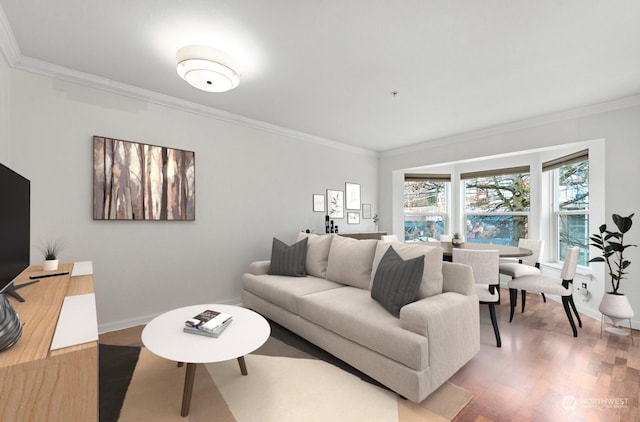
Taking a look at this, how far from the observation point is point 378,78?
2.74 meters

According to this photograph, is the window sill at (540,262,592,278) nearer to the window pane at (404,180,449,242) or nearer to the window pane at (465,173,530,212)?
the window pane at (465,173,530,212)

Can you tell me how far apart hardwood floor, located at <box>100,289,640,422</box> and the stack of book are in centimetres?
123

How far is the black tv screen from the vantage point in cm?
128

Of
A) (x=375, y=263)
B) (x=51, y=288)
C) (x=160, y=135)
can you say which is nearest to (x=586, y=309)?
(x=375, y=263)

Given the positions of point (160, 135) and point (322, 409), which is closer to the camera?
point (322, 409)

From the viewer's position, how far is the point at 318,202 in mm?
4781

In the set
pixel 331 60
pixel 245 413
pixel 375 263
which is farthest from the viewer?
pixel 375 263

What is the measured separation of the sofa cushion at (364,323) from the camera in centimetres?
173

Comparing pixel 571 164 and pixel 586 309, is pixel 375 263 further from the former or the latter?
pixel 571 164

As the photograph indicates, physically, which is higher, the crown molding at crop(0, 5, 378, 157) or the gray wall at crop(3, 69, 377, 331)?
the crown molding at crop(0, 5, 378, 157)

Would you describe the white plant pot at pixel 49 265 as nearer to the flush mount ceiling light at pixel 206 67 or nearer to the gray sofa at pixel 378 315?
the gray sofa at pixel 378 315

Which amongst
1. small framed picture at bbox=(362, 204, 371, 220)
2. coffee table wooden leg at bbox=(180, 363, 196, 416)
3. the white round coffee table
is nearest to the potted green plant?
small framed picture at bbox=(362, 204, 371, 220)

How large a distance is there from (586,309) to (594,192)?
1.45m

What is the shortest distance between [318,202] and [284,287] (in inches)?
85.0
